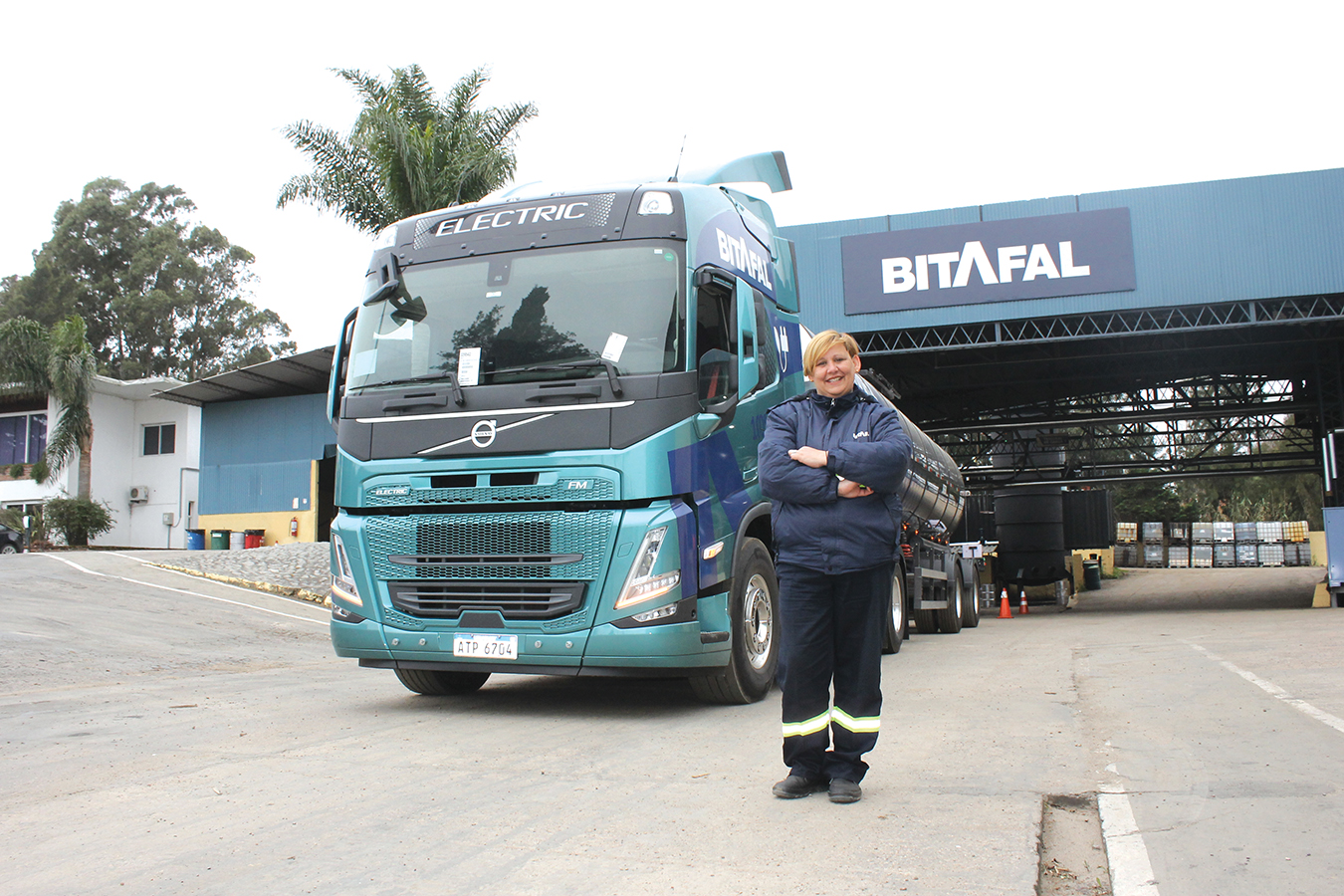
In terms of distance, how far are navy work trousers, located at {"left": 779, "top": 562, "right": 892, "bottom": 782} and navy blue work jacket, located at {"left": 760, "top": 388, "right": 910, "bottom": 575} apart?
0.09 metres

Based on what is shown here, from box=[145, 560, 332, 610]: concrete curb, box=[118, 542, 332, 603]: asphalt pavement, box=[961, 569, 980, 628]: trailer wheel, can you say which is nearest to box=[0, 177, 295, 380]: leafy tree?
box=[118, 542, 332, 603]: asphalt pavement

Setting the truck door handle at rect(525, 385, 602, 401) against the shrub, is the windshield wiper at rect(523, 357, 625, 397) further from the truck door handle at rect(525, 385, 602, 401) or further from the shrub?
the shrub

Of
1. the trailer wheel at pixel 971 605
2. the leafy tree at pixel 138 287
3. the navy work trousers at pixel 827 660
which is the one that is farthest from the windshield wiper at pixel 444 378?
the leafy tree at pixel 138 287

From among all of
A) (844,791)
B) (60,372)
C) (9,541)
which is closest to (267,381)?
(60,372)

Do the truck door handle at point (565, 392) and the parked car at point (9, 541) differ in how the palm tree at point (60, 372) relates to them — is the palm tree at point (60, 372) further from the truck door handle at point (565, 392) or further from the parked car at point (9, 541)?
the truck door handle at point (565, 392)

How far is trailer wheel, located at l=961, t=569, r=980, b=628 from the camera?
710 inches

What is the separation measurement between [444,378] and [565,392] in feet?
2.82

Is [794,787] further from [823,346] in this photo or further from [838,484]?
[823,346]

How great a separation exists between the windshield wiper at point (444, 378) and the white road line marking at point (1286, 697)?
527 centimetres

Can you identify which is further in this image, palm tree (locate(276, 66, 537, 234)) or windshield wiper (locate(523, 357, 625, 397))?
palm tree (locate(276, 66, 537, 234))

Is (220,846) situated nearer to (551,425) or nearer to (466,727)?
(466,727)

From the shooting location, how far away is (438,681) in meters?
7.79

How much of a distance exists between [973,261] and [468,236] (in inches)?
631

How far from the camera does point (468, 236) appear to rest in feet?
24.1
